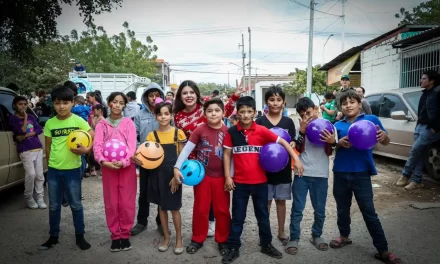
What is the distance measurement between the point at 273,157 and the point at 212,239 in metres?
1.32

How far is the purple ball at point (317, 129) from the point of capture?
118 inches

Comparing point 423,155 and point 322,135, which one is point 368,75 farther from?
point 322,135

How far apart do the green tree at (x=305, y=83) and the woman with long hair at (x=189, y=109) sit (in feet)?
75.1

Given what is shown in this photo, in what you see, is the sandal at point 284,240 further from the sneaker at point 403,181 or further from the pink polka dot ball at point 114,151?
the sneaker at point 403,181

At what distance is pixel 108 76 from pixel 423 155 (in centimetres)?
1461

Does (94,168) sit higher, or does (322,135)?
(322,135)

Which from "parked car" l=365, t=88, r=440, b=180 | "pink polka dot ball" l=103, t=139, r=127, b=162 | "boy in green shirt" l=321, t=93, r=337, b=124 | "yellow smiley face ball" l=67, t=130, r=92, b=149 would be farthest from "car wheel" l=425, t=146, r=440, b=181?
"yellow smiley face ball" l=67, t=130, r=92, b=149

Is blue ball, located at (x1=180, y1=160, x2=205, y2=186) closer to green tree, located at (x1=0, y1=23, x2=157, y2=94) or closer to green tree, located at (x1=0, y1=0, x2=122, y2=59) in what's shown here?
green tree, located at (x1=0, y1=0, x2=122, y2=59)

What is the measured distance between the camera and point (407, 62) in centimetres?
985

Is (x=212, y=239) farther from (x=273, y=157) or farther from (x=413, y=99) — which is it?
(x=413, y=99)

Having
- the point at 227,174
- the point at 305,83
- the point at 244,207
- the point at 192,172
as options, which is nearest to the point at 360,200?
the point at 244,207

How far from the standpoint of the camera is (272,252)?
3049 mm

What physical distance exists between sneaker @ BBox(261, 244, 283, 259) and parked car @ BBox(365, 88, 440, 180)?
3.96m

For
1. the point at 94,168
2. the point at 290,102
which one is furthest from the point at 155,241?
the point at 290,102
